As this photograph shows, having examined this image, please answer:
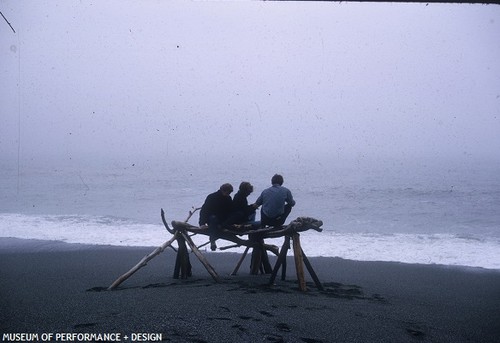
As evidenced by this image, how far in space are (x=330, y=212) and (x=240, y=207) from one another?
784 inches

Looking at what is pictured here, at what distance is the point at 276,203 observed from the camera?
28.8 ft

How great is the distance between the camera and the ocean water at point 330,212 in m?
15.1

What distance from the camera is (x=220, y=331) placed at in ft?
17.5

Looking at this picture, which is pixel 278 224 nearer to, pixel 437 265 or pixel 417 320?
pixel 417 320

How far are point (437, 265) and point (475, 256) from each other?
252 cm

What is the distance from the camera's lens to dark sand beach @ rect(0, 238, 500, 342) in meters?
5.45

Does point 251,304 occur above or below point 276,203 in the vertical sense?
below

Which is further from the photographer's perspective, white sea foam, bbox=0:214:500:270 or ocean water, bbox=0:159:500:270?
ocean water, bbox=0:159:500:270

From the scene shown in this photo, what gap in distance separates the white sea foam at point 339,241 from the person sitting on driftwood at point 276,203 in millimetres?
5147

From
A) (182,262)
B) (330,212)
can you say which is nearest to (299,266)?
(182,262)

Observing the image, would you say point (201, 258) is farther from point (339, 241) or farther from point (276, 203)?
point (339, 241)

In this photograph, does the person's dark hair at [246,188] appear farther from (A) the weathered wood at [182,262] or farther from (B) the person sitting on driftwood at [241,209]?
(A) the weathered wood at [182,262]

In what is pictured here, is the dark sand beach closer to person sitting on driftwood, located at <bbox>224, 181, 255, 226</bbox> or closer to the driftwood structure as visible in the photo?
the driftwood structure

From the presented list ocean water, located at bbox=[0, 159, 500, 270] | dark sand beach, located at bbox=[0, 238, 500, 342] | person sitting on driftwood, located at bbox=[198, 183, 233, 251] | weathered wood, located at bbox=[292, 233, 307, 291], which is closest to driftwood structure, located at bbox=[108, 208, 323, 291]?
weathered wood, located at bbox=[292, 233, 307, 291]
